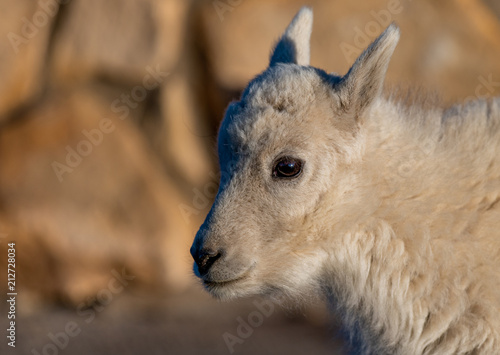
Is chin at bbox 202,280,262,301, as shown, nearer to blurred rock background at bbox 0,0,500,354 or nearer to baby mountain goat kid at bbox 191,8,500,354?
baby mountain goat kid at bbox 191,8,500,354

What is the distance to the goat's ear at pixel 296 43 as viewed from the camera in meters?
5.24

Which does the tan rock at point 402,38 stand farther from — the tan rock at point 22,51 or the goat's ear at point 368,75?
the goat's ear at point 368,75

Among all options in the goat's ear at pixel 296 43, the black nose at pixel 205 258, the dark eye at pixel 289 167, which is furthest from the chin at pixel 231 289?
the goat's ear at pixel 296 43

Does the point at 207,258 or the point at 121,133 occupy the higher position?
the point at 207,258

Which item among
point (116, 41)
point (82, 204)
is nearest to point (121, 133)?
point (82, 204)

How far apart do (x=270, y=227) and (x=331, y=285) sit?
605 millimetres

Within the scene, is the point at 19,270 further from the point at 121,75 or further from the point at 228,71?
the point at 228,71

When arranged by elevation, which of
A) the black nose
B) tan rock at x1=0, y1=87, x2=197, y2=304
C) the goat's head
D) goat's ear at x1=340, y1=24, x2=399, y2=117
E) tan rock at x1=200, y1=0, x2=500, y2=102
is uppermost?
tan rock at x1=200, y1=0, x2=500, y2=102

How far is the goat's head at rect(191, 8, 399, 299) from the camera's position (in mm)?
4258

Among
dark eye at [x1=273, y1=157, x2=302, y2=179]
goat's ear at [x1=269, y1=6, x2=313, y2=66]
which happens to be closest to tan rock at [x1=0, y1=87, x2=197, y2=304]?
goat's ear at [x1=269, y1=6, x2=313, y2=66]

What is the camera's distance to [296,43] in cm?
529

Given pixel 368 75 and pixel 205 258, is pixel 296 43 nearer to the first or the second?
pixel 368 75

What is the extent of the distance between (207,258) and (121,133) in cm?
690

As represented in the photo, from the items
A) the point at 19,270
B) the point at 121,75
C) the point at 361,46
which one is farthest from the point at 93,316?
the point at 361,46
